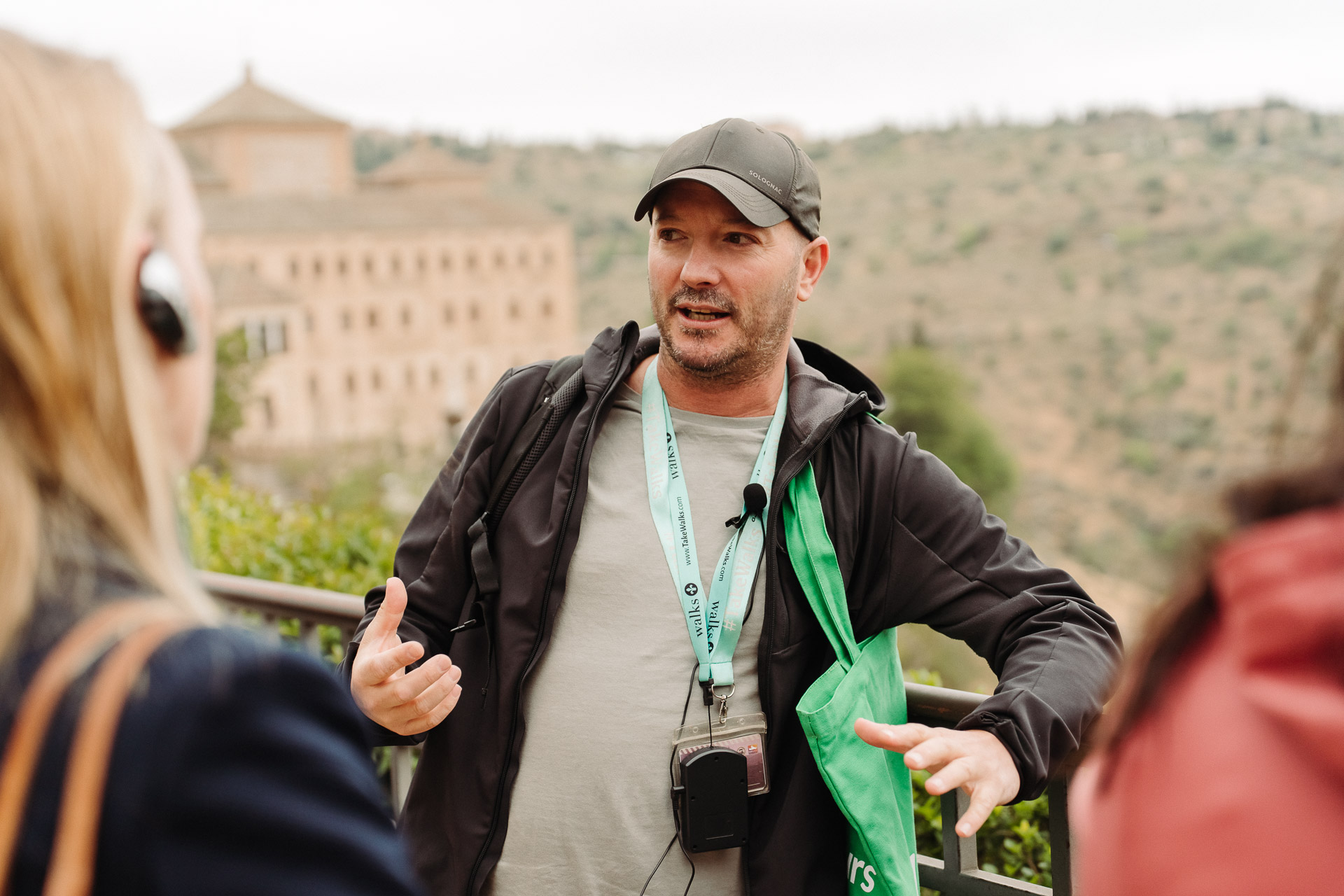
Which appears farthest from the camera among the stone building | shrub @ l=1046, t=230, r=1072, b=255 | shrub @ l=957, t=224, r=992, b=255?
the stone building

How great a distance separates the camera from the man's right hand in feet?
6.87

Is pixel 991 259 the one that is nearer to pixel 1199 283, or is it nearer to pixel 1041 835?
pixel 1199 283

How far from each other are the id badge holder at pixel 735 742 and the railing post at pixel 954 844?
431mm

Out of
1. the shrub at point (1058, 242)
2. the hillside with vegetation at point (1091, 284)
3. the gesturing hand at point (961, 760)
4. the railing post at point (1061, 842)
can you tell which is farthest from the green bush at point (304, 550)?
the shrub at point (1058, 242)

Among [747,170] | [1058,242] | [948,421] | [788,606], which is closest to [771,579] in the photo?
[788,606]

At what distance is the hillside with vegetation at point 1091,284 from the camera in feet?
154

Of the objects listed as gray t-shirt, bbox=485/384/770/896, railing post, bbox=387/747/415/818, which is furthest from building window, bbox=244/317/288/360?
gray t-shirt, bbox=485/384/770/896

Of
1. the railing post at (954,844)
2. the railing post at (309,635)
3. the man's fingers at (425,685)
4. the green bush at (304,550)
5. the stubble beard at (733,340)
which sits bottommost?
the green bush at (304,550)

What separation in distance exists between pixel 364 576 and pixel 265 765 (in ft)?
13.8

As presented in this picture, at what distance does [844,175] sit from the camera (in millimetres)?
84312

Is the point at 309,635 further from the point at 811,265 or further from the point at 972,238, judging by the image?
the point at 972,238

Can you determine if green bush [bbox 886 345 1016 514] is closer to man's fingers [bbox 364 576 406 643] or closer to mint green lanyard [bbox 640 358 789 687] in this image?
mint green lanyard [bbox 640 358 789 687]

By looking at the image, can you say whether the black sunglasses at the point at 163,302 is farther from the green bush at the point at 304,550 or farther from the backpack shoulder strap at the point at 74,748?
the green bush at the point at 304,550

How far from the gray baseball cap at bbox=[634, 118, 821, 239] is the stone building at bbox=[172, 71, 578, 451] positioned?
65.1m
